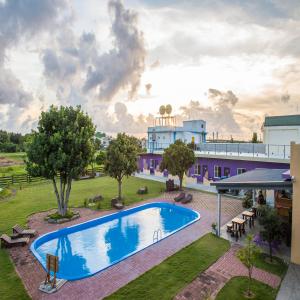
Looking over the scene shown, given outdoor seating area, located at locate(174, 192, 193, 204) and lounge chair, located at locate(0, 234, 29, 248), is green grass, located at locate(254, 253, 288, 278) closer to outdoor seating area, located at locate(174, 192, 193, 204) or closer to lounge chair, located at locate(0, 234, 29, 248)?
outdoor seating area, located at locate(174, 192, 193, 204)

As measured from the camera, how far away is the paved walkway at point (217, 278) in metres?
8.65

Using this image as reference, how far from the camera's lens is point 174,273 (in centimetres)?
999

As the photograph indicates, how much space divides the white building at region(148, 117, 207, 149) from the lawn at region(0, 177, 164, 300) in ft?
48.8

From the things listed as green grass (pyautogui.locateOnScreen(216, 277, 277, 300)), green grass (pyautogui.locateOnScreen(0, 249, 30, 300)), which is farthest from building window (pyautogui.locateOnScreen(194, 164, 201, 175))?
green grass (pyautogui.locateOnScreen(0, 249, 30, 300))

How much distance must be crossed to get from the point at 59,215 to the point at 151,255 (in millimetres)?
8672

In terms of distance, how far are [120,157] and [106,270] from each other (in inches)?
426

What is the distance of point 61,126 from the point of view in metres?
16.1

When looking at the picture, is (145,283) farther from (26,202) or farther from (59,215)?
(26,202)

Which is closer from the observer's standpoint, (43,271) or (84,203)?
(43,271)

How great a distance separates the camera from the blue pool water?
1195cm

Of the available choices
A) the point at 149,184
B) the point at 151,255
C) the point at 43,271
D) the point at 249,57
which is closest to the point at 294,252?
the point at 151,255

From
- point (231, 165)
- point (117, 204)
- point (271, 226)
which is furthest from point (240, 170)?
point (271, 226)

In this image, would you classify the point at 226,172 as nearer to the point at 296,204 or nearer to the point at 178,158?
the point at 178,158

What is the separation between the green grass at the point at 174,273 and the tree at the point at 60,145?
9037 mm
